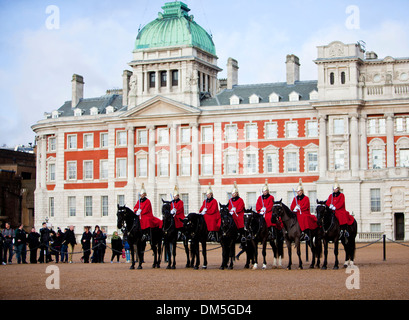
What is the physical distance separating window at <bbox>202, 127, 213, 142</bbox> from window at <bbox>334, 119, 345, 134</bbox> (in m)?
11.0

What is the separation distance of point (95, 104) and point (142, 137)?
8.08 meters

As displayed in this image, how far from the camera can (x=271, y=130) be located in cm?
6531

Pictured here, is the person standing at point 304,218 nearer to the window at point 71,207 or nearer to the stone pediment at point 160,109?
the stone pediment at point 160,109

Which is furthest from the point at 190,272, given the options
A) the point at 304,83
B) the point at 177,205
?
the point at 304,83

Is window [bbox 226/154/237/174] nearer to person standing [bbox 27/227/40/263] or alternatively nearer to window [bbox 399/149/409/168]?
window [bbox 399/149/409/168]

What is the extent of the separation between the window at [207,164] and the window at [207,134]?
1404 millimetres

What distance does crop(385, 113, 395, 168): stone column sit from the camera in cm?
6078

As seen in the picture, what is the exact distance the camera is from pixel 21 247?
122 ft

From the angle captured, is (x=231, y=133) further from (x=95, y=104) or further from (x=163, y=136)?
(x=95, y=104)

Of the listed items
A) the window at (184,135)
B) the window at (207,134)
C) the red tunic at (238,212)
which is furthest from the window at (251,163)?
the red tunic at (238,212)

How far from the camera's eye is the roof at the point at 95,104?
73819 mm

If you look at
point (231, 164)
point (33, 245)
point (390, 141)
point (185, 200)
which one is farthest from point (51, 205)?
point (33, 245)

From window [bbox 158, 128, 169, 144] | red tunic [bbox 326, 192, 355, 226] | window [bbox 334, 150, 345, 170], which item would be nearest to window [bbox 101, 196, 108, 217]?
window [bbox 158, 128, 169, 144]
